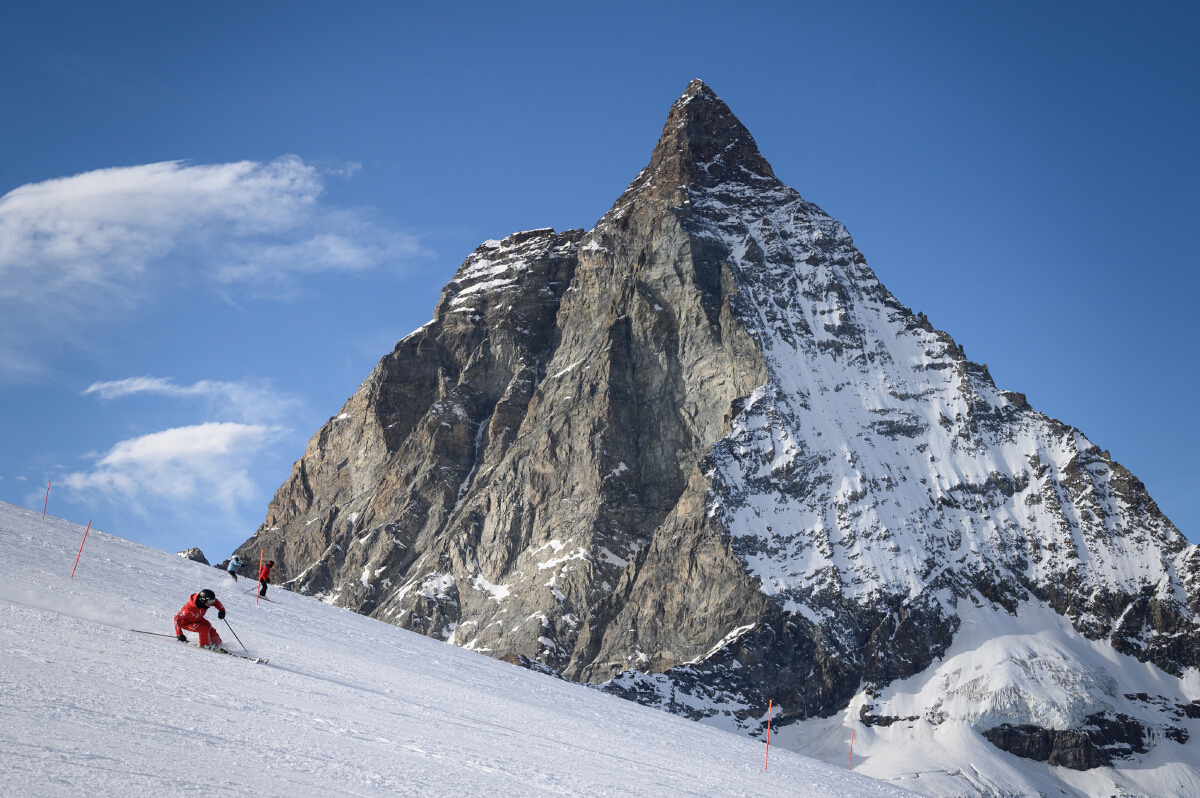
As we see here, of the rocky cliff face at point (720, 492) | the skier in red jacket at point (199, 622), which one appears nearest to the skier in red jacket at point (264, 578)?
the skier in red jacket at point (199, 622)

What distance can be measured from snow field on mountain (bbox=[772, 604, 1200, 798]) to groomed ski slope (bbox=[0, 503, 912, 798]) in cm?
11325

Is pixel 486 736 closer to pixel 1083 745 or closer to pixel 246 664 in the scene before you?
pixel 246 664

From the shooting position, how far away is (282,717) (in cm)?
1374

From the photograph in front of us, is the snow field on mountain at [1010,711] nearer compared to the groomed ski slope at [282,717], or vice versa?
the groomed ski slope at [282,717]

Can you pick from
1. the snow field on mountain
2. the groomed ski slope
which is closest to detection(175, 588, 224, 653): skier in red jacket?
the groomed ski slope

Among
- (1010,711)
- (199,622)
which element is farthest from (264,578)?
(1010,711)

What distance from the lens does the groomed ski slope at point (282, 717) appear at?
417 inches

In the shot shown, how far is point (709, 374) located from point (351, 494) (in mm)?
69541

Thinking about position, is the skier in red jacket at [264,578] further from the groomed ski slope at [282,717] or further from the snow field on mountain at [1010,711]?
the snow field on mountain at [1010,711]

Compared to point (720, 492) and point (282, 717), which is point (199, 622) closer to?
point (282, 717)

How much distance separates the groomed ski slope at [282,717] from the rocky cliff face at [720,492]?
105729 mm

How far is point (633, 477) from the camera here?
6270 inches

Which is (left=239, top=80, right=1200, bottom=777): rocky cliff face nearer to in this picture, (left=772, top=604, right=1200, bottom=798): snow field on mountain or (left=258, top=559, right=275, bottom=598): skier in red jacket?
(left=772, top=604, right=1200, bottom=798): snow field on mountain

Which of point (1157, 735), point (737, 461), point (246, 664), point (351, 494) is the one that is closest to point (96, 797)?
point (246, 664)
